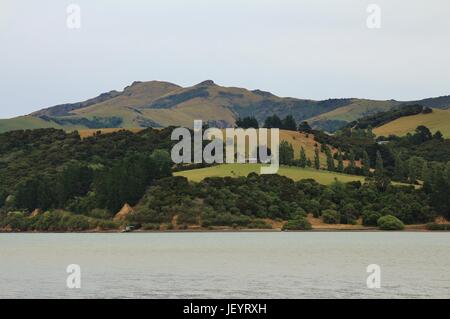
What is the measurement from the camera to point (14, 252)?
11019cm

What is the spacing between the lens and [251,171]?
189 metres

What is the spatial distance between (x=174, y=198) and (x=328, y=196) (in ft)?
104

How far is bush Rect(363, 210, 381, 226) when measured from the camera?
545ft

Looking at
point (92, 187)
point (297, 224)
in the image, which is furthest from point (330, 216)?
point (92, 187)

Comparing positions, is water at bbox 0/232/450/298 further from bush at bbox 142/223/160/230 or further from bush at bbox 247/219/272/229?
bush at bbox 142/223/160/230

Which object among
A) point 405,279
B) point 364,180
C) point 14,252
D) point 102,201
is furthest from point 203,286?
point 364,180

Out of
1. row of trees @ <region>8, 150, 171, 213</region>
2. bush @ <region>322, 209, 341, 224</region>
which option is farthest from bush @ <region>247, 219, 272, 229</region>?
row of trees @ <region>8, 150, 171, 213</region>

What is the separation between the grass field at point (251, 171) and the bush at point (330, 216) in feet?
57.7

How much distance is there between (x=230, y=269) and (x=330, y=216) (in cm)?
9003

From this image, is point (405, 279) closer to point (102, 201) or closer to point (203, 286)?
point (203, 286)

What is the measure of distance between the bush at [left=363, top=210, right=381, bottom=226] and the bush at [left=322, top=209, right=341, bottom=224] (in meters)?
5.15

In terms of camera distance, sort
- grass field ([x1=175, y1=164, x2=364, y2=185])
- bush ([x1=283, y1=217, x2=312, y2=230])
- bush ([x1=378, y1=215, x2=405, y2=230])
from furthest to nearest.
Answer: grass field ([x1=175, y1=164, x2=364, y2=185]), bush ([x1=283, y1=217, x2=312, y2=230]), bush ([x1=378, y1=215, x2=405, y2=230])

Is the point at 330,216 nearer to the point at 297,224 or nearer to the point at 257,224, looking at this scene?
the point at 297,224
